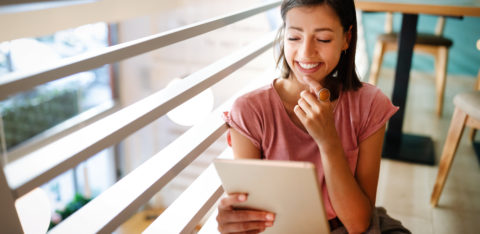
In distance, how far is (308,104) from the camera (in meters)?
0.89

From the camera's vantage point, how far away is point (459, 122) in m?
1.68

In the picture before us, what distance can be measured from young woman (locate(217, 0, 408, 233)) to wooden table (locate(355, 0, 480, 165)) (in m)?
0.97

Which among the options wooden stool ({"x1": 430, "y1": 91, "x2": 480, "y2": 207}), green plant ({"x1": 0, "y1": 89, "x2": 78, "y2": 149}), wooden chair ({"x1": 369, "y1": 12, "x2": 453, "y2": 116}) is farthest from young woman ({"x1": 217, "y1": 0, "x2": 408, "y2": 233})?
green plant ({"x1": 0, "y1": 89, "x2": 78, "y2": 149})

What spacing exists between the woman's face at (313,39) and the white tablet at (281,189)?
35cm

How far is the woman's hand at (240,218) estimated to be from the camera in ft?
2.59

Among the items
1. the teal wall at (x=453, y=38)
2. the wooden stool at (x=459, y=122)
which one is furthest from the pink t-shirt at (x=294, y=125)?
the teal wall at (x=453, y=38)

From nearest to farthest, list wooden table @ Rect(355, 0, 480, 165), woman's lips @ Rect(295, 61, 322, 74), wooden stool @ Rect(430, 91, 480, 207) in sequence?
1. woman's lips @ Rect(295, 61, 322, 74)
2. wooden stool @ Rect(430, 91, 480, 207)
3. wooden table @ Rect(355, 0, 480, 165)

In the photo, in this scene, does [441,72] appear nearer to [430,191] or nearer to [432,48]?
[432,48]

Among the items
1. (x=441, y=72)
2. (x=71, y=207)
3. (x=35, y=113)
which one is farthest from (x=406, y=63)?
(x=35, y=113)

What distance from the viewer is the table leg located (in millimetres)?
2158

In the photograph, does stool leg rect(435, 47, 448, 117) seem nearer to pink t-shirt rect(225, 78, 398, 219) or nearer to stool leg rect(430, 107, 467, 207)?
Result: stool leg rect(430, 107, 467, 207)

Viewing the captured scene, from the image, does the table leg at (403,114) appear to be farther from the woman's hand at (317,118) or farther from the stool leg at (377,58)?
the woman's hand at (317,118)

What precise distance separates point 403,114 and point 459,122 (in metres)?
0.60

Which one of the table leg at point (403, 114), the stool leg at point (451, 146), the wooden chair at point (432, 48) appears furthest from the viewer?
the wooden chair at point (432, 48)
